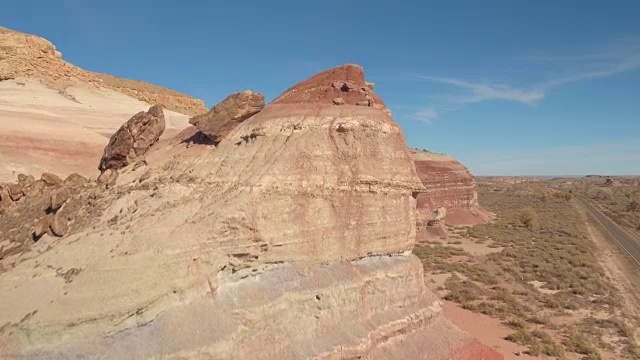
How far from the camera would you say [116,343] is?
736cm

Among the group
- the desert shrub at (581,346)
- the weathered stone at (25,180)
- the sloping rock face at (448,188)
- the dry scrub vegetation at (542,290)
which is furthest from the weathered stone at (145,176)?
the sloping rock face at (448,188)

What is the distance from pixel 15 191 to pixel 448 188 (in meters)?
42.7

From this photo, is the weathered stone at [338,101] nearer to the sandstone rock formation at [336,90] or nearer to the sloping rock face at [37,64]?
the sandstone rock formation at [336,90]

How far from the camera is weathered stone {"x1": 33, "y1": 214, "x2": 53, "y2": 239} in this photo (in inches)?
416

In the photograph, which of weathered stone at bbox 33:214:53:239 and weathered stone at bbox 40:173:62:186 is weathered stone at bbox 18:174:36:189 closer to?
weathered stone at bbox 40:173:62:186

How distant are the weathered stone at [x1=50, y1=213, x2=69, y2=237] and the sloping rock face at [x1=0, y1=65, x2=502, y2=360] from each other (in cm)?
81

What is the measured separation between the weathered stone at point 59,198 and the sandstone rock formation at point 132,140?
78.3 inches

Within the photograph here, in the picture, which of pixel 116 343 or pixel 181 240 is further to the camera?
pixel 181 240

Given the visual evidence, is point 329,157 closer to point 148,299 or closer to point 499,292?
point 148,299

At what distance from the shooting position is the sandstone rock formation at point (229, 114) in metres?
12.8

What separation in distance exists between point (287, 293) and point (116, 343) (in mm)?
3517

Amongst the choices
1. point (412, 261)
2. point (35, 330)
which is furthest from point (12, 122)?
point (412, 261)

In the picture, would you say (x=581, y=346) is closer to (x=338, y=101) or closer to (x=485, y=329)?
(x=485, y=329)

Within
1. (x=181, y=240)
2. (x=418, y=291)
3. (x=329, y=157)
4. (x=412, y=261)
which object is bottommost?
(x=418, y=291)
